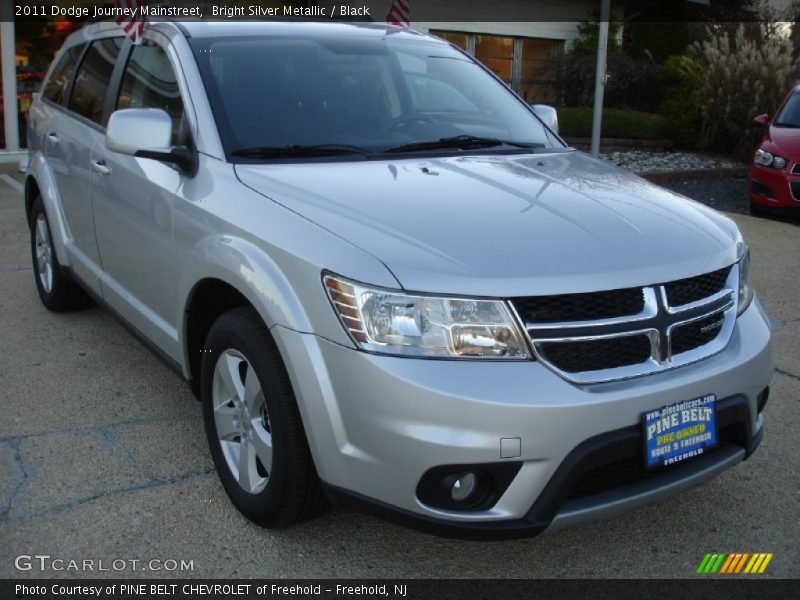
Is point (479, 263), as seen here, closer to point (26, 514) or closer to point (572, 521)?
point (572, 521)

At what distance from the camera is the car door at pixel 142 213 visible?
11.4ft

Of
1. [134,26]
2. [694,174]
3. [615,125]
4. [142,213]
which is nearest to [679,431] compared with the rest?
[142,213]

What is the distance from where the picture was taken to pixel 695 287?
109 inches

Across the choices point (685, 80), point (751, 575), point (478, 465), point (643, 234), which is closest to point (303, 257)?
point (478, 465)

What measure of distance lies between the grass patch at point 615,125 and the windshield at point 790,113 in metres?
5.37

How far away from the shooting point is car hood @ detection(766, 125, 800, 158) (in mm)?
9242

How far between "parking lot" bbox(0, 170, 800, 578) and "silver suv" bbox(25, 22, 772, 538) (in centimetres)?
20

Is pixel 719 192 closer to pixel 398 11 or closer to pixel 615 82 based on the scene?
pixel 398 11

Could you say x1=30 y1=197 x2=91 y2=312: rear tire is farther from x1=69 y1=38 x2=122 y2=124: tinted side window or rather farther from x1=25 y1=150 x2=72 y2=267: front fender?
x1=69 y1=38 x2=122 y2=124: tinted side window

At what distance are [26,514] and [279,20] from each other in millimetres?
2456

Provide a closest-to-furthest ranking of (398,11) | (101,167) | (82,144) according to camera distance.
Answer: (101,167), (82,144), (398,11)

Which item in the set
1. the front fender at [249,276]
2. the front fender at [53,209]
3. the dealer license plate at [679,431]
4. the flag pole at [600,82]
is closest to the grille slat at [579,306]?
the dealer license plate at [679,431]

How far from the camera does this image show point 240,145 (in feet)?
10.8

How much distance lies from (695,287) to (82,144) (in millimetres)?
3123
